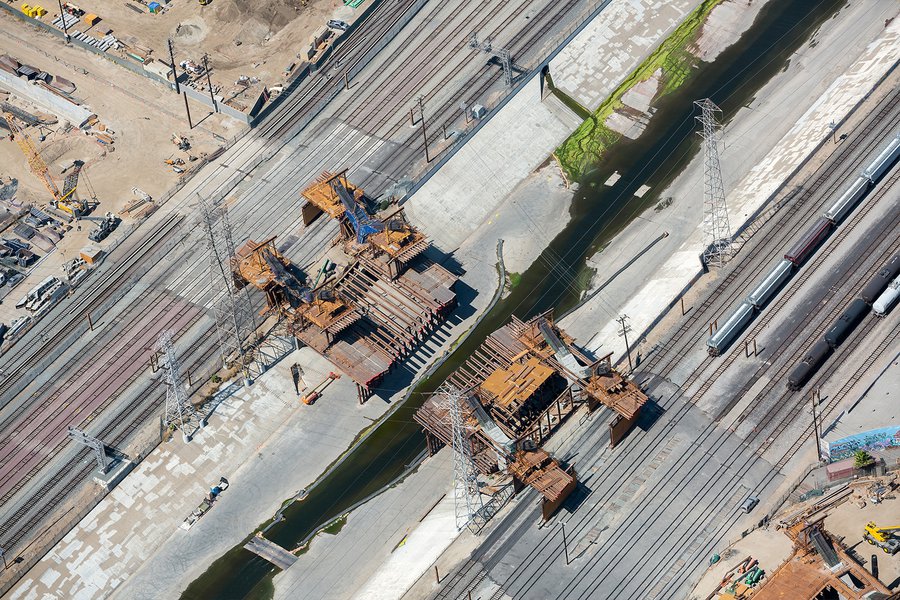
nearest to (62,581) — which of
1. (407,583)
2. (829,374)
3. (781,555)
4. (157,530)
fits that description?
(157,530)

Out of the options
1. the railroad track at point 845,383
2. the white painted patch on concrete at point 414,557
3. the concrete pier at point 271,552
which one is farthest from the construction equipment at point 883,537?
the concrete pier at point 271,552

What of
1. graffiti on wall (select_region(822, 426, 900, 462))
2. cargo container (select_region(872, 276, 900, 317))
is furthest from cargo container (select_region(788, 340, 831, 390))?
graffiti on wall (select_region(822, 426, 900, 462))

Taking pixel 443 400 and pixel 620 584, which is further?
pixel 443 400

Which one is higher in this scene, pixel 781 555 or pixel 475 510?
pixel 475 510

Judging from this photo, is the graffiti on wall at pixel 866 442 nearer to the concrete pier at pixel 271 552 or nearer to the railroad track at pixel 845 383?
the railroad track at pixel 845 383

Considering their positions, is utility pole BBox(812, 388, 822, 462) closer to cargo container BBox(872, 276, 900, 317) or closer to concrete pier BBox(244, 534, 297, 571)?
cargo container BBox(872, 276, 900, 317)

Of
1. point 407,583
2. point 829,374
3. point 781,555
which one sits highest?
point 829,374

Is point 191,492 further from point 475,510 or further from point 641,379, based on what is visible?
point 641,379
